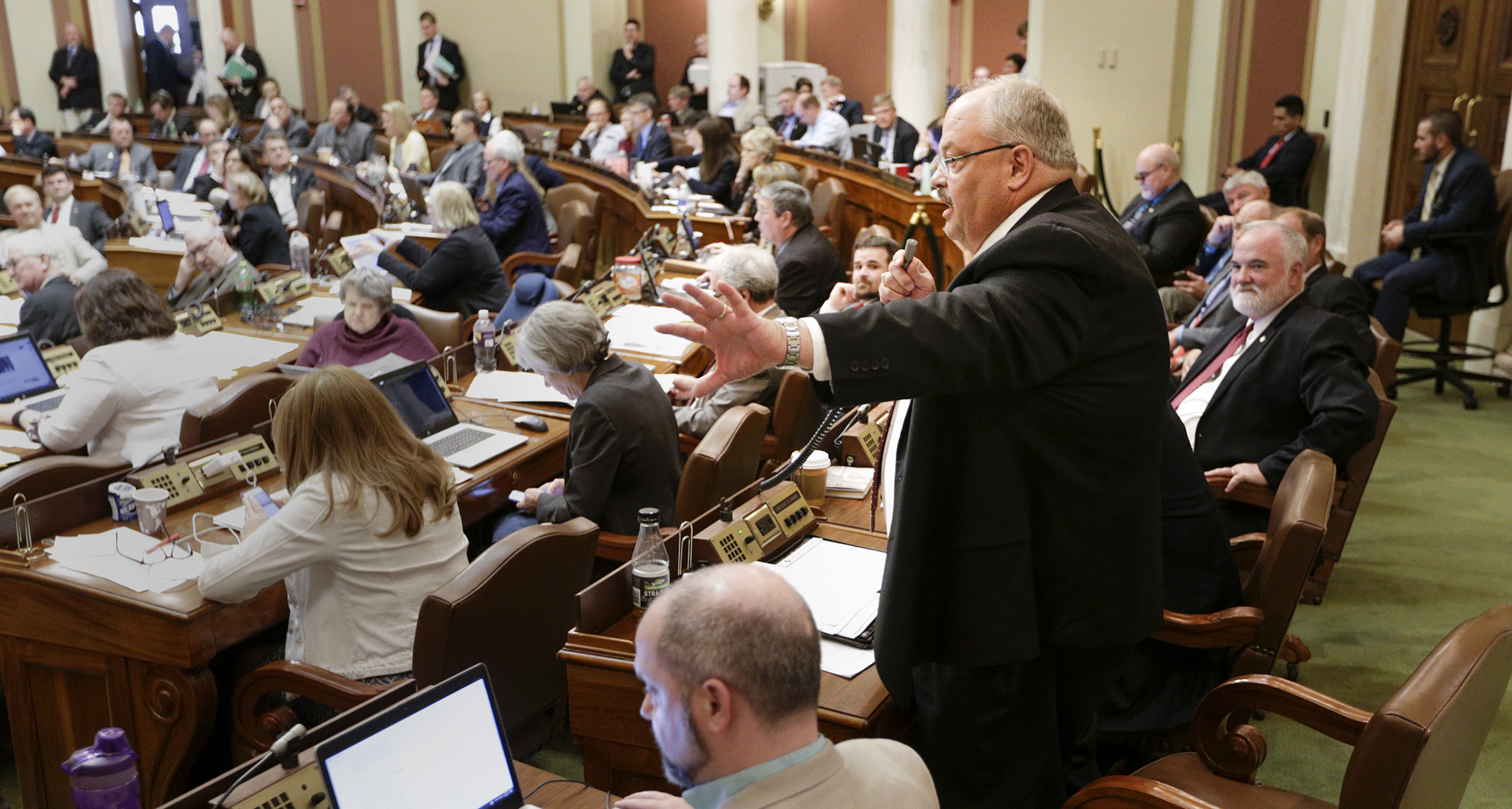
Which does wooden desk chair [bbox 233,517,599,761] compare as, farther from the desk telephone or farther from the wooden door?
the wooden door

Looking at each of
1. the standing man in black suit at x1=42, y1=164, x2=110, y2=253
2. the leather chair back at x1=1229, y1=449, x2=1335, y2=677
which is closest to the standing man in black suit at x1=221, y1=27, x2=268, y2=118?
the standing man in black suit at x1=42, y1=164, x2=110, y2=253

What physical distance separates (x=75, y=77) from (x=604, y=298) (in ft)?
38.9

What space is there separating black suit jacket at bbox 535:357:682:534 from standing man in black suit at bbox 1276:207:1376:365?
6.49ft

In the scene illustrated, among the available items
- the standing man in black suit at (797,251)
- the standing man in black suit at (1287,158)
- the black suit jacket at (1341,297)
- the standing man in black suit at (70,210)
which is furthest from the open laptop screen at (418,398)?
the standing man in black suit at (1287,158)

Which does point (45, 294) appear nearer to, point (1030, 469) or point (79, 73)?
point (1030, 469)

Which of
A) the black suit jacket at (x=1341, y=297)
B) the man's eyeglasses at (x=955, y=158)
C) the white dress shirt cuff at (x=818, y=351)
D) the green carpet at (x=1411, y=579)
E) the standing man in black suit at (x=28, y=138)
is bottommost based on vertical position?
the green carpet at (x=1411, y=579)

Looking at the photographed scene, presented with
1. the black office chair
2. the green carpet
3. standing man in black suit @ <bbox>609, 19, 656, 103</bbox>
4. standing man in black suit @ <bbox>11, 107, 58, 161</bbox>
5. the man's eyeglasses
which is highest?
standing man in black suit @ <bbox>609, 19, 656, 103</bbox>

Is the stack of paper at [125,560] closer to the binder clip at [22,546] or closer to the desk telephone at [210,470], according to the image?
the binder clip at [22,546]

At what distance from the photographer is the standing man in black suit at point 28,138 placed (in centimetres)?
1183

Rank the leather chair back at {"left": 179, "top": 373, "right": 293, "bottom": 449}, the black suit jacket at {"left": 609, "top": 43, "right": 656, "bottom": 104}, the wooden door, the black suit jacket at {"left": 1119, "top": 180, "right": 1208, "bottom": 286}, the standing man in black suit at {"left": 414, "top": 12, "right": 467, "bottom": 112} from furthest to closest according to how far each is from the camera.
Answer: the standing man in black suit at {"left": 414, "top": 12, "right": 467, "bottom": 112}, the black suit jacket at {"left": 609, "top": 43, "right": 656, "bottom": 104}, the wooden door, the black suit jacket at {"left": 1119, "top": 180, "right": 1208, "bottom": 286}, the leather chair back at {"left": 179, "top": 373, "right": 293, "bottom": 449}

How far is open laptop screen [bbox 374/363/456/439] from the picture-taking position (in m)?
3.58

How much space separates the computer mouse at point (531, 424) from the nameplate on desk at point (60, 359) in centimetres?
176

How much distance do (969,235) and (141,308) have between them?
2.94 meters

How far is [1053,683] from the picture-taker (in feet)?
5.85
